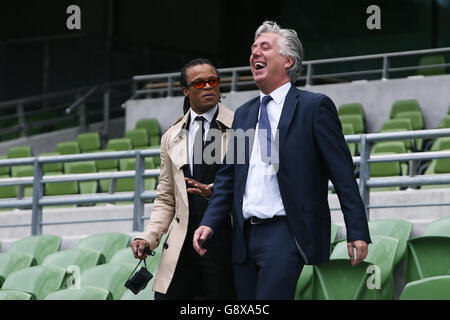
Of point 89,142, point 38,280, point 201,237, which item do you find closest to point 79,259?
point 38,280

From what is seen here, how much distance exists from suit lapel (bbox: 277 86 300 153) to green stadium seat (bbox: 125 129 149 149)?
8.66m

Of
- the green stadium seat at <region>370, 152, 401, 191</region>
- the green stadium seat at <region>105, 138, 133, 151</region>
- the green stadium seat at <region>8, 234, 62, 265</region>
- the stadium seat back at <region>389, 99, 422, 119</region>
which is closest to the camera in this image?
the green stadium seat at <region>8, 234, 62, 265</region>

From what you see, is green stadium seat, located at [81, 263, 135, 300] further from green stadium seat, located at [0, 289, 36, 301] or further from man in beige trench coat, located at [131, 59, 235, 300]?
man in beige trench coat, located at [131, 59, 235, 300]

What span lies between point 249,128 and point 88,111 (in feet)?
38.4

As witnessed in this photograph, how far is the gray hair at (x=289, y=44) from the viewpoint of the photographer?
10.1 ft

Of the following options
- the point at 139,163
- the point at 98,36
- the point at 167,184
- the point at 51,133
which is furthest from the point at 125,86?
the point at 167,184

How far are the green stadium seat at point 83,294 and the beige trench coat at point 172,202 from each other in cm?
88

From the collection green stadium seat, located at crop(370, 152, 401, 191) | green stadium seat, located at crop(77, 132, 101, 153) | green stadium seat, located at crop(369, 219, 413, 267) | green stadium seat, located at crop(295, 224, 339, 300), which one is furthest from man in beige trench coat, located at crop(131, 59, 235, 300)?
green stadium seat, located at crop(77, 132, 101, 153)

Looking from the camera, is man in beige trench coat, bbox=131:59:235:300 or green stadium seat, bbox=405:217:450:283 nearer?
man in beige trench coat, bbox=131:59:235:300

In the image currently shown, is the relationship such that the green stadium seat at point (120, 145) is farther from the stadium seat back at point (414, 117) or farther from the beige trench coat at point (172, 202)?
the beige trench coat at point (172, 202)

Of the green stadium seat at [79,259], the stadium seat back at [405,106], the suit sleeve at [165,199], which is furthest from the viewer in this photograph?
the stadium seat back at [405,106]

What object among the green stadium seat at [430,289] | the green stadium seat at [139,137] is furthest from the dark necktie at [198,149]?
the green stadium seat at [139,137]

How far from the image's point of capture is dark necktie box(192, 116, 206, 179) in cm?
340

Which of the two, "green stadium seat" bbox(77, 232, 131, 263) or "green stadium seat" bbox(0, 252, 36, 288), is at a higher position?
"green stadium seat" bbox(77, 232, 131, 263)
